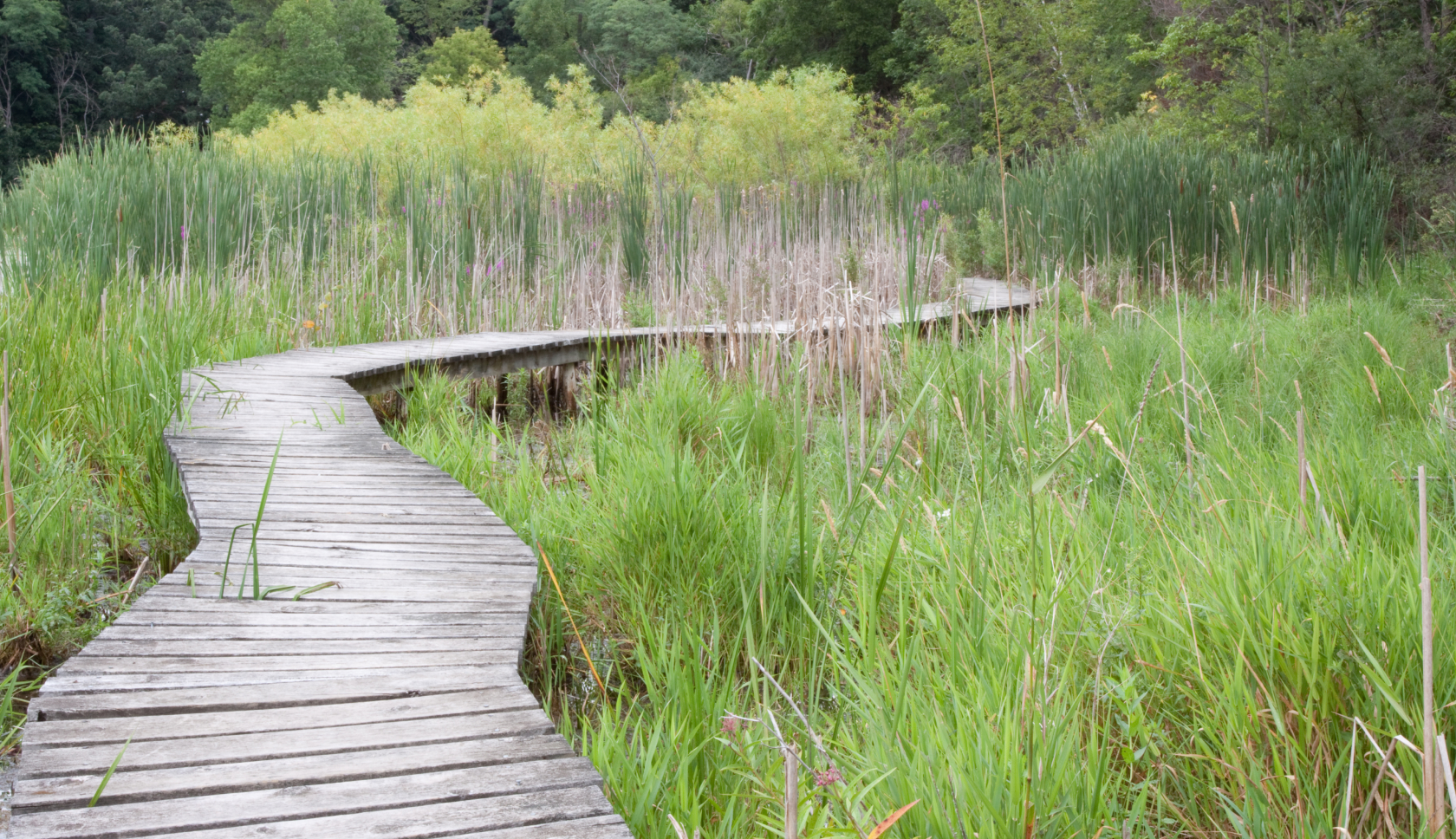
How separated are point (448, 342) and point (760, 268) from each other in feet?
5.72

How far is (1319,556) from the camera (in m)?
1.50

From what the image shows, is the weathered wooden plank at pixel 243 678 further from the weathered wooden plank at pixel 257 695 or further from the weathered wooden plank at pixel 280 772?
the weathered wooden plank at pixel 280 772

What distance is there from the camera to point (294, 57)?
35.0 m

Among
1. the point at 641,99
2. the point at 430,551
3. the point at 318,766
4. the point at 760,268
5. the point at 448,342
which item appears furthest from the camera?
the point at 641,99

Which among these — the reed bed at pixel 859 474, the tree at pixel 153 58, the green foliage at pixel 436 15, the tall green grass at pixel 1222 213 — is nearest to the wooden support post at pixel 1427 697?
the reed bed at pixel 859 474

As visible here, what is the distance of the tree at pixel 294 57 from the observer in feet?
113

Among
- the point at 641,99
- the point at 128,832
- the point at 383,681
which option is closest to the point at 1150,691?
the point at 383,681

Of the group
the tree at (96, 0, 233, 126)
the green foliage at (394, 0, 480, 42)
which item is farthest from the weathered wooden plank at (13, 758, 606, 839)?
the green foliage at (394, 0, 480, 42)

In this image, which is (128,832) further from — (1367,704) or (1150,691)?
(1367,704)

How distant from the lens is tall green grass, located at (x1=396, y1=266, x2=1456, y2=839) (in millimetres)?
1291

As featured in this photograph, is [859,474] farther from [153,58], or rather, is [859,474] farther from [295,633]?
[153,58]

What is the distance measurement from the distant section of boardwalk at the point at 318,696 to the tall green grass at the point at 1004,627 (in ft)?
0.66

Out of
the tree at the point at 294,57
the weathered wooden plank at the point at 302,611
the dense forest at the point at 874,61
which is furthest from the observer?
the tree at the point at 294,57

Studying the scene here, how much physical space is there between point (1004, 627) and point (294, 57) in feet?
126
